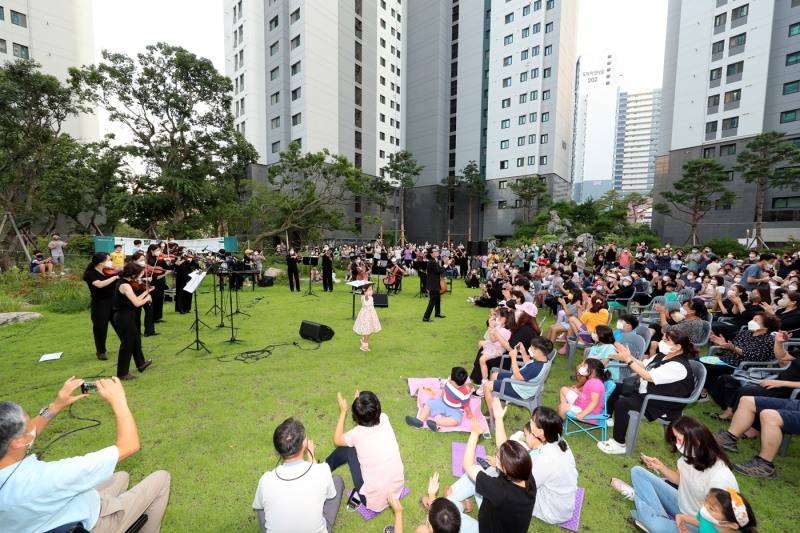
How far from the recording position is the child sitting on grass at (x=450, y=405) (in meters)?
4.12

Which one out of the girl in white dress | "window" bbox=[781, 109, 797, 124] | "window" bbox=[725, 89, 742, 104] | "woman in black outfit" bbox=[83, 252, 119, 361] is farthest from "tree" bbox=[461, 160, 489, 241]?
"woman in black outfit" bbox=[83, 252, 119, 361]

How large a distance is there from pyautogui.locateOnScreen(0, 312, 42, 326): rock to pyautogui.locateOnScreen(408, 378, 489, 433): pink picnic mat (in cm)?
1035

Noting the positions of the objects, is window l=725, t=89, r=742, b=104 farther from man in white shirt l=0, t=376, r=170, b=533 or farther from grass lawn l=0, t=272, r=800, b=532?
man in white shirt l=0, t=376, r=170, b=533

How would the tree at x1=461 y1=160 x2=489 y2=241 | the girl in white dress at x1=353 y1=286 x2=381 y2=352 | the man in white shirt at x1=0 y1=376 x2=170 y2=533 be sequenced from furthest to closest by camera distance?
the tree at x1=461 y1=160 x2=489 y2=241 < the girl in white dress at x1=353 y1=286 x2=381 y2=352 < the man in white shirt at x1=0 y1=376 x2=170 y2=533

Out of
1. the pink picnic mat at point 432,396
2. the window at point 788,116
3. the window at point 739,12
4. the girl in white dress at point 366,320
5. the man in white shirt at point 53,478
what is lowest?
the pink picnic mat at point 432,396

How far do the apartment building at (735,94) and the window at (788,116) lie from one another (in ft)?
0.18

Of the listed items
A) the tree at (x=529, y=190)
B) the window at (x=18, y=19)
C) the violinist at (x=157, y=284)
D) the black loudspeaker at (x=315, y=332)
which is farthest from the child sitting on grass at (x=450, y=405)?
the window at (x=18, y=19)

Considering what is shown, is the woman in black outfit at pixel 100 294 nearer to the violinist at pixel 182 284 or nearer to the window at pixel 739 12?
the violinist at pixel 182 284

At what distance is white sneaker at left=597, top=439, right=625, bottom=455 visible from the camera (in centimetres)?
388

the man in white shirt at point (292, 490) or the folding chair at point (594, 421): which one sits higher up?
the man in white shirt at point (292, 490)

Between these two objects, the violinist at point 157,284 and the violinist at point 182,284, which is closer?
the violinist at point 157,284

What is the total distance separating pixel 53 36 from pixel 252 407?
1680 inches

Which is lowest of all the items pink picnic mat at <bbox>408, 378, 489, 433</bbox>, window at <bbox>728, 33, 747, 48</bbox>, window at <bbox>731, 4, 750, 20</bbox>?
pink picnic mat at <bbox>408, 378, 489, 433</bbox>

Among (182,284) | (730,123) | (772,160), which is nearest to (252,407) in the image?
(182,284)
